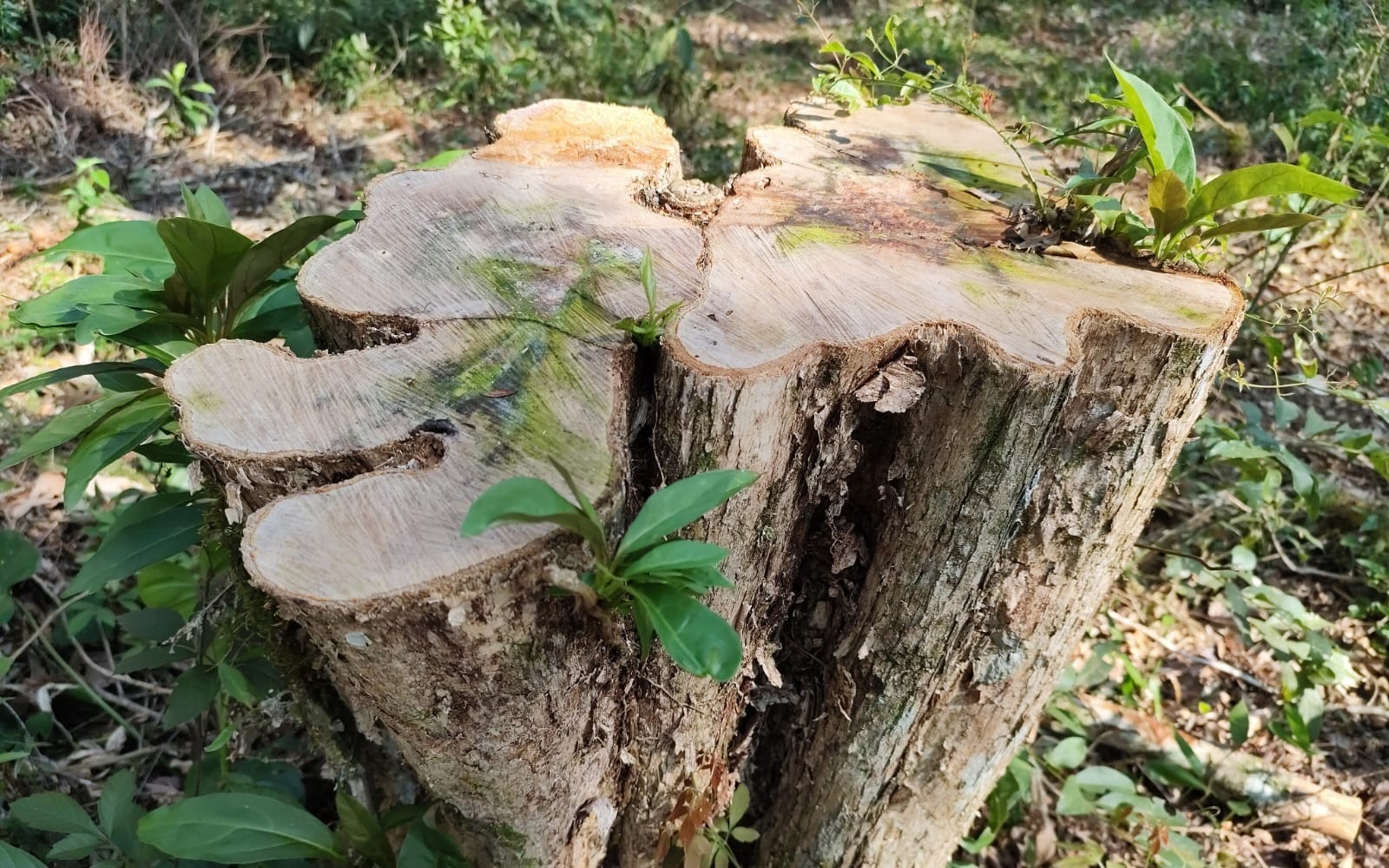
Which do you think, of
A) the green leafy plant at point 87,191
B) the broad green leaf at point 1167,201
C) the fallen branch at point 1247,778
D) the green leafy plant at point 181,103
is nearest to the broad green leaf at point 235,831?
the broad green leaf at point 1167,201

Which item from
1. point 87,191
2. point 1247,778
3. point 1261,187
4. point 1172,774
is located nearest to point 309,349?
point 1261,187

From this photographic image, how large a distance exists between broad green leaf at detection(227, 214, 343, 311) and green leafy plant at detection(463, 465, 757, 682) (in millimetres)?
Result: 651

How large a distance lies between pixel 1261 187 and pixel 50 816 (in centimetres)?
203

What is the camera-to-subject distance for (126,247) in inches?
54.2

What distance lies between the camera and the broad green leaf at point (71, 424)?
123cm

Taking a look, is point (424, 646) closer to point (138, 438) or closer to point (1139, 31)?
point (138, 438)

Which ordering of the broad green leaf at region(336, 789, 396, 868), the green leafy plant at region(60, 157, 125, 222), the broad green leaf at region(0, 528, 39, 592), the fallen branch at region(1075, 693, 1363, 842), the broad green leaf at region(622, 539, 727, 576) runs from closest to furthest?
the broad green leaf at region(622, 539, 727, 576)
the broad green leaf at region(336, 789, 396, 868)
the broad green leaf at region(0, 528, 39, 592)
the fallen branch at region(1075, 693, 1363, 842)
the green leafy plant at region(60, 157, 125, 222)

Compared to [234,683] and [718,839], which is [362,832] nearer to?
[234,683]

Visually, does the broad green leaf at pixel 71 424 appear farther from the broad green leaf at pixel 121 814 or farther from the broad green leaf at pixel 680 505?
the broad green leaf at pixel 680 505

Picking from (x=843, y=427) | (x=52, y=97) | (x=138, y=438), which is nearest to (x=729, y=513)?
(x=843, y=427)

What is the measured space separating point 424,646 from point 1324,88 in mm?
5271

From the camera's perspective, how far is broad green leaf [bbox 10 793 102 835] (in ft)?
4.37

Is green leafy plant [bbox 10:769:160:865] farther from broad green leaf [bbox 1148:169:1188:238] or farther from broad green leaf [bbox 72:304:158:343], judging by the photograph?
broad green leaf [bbox 1148:169:1188:238]

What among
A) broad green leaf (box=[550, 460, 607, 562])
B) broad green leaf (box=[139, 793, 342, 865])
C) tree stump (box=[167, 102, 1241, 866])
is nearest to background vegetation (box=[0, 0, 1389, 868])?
broad green leaf (box=[139, 793, 342, 865])
